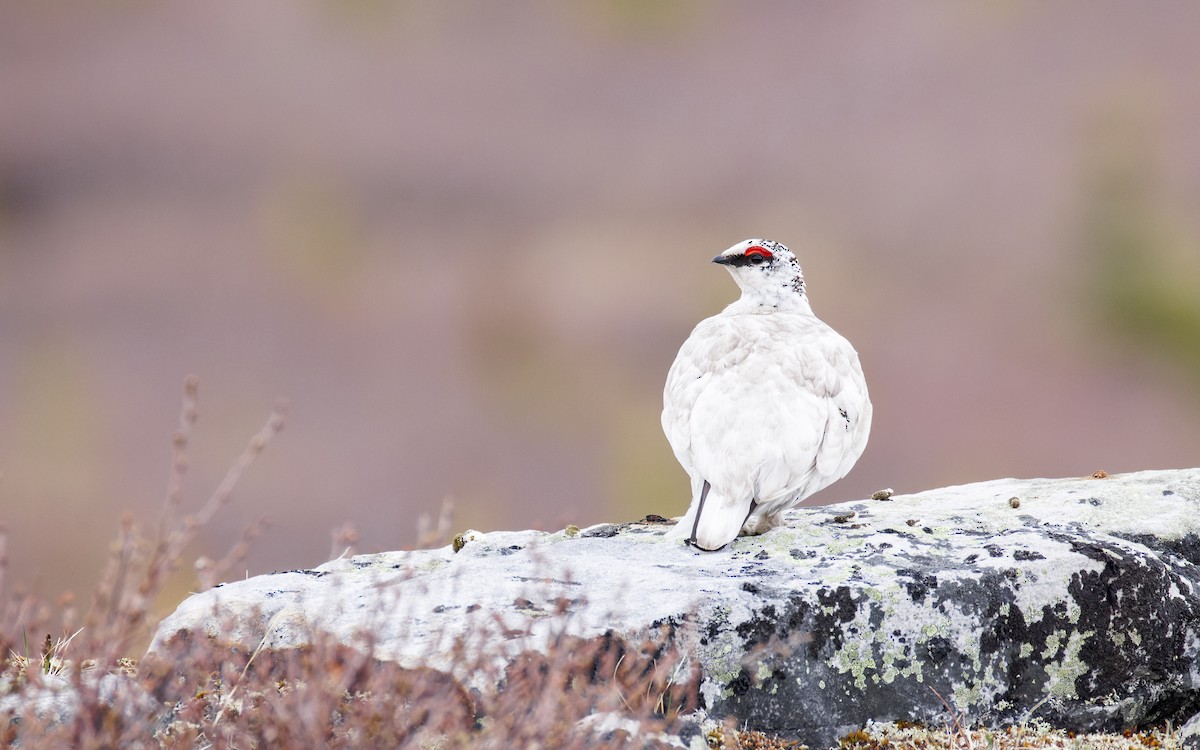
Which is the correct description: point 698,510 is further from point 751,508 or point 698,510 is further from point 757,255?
point 757,255

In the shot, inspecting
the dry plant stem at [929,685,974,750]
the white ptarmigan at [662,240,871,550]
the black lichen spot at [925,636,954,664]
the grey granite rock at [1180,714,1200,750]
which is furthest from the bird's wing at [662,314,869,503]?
the grey granite rock at [1180,714,1200,750]

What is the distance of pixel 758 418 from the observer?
13.8ft

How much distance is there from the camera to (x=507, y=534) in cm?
462

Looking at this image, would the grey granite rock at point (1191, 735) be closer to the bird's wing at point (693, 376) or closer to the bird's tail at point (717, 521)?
the bird's tail at point (717, 521)

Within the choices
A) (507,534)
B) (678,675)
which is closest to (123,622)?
(678,675)

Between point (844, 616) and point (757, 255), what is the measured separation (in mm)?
2297

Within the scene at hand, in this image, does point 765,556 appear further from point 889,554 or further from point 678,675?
point 678,675

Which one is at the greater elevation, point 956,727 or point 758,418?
point 758,418

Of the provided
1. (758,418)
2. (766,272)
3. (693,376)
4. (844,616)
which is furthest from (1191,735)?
(766,272)

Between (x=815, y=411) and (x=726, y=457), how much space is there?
433 mm

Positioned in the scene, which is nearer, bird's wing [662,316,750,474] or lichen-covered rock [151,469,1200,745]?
lichen-covered rock [151,469,1200,745]

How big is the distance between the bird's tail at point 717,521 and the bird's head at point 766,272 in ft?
4.86

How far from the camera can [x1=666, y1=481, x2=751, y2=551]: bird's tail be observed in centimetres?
411

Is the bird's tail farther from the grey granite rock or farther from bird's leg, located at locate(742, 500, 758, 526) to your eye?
the grey granite rock
